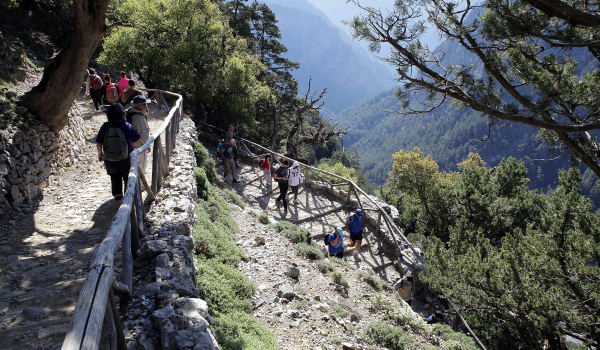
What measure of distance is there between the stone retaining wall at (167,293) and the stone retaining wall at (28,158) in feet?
8.22

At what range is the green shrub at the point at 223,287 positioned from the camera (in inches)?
190

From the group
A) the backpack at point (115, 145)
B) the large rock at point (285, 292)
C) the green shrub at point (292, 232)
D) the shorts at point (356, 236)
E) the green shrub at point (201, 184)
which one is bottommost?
the large rock at point (285, 292)

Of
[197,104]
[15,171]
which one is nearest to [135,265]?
[15,171]

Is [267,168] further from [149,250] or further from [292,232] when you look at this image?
[149,250]

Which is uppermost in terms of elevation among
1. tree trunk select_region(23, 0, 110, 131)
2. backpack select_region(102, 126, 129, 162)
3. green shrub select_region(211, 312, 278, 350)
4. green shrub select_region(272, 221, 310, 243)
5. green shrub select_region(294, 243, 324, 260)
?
tree trunk select_region(23, 0, 110, 131)

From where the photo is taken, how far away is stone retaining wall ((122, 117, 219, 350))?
309 cm

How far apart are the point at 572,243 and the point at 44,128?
37.6 feet

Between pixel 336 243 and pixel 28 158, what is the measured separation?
23.3ft

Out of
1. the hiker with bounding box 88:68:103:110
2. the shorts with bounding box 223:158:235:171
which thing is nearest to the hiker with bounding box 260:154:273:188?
the shorts with bounding box 223:158:235:171

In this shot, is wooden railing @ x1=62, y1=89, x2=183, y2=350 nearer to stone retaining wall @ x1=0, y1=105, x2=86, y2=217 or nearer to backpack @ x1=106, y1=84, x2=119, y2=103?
stone retaining wall @ x1=0, y1=105, x2=86, y2=217

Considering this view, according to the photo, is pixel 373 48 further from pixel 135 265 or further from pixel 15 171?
pixel 15 171

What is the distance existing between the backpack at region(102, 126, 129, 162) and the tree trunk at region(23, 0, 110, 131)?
3216mm

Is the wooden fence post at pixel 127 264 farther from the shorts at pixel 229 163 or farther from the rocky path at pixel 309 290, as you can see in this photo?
the shorts at pixel 229 163

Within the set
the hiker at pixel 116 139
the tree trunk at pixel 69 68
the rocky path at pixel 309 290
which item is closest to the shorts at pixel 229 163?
the rocky path at pixel 309 290
